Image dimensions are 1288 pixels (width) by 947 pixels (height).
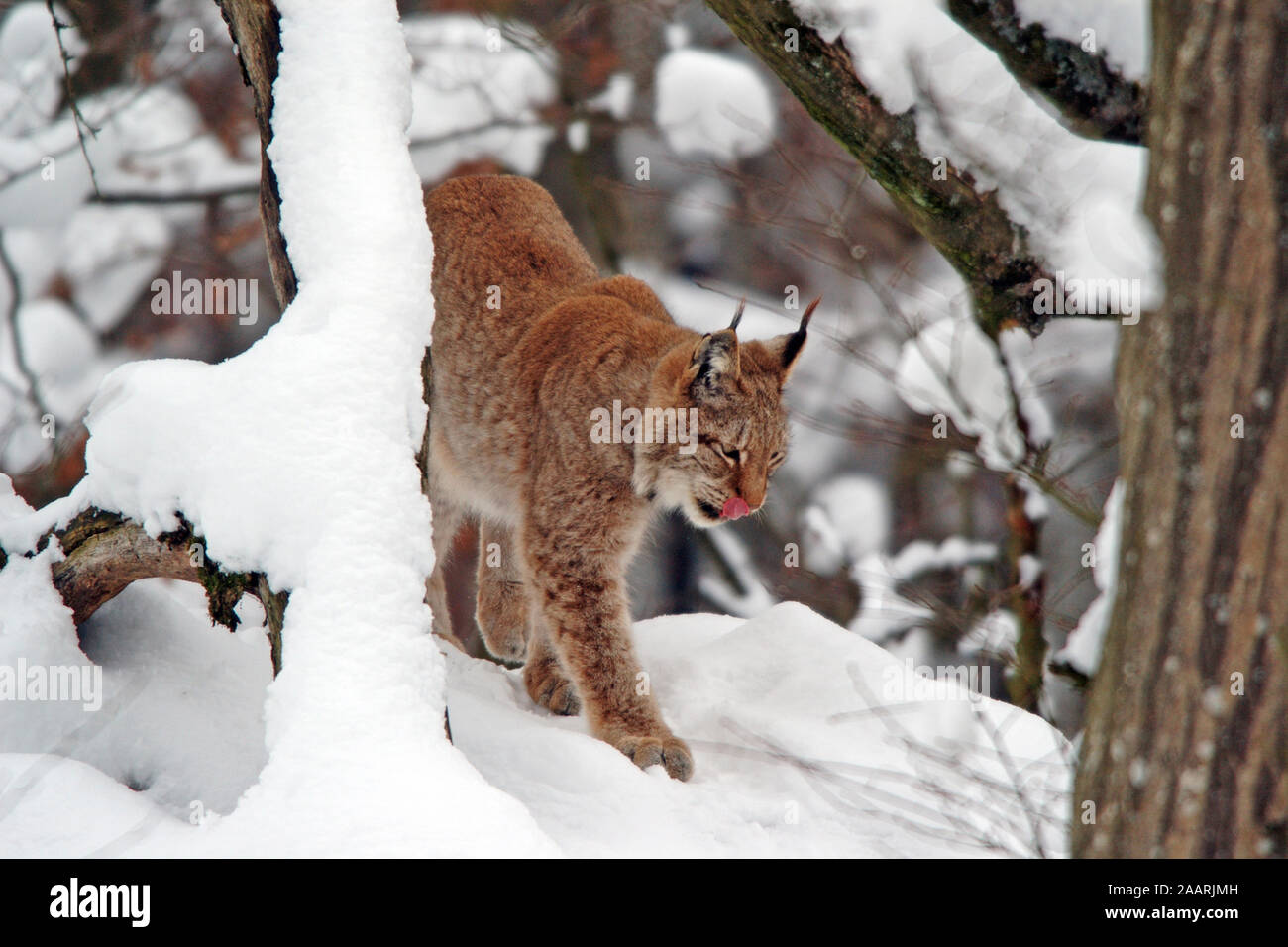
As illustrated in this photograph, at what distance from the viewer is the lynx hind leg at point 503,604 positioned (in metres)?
5.66

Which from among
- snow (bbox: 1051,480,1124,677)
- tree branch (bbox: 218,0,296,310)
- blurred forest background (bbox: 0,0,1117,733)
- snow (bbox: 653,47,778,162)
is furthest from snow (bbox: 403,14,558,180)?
snow (bbox: 1051,480,1124,677)

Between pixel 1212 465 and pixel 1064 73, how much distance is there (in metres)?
2.10

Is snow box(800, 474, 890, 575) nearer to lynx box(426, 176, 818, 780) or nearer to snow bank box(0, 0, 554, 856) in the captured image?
lynx box(426, 176, 818, 780)

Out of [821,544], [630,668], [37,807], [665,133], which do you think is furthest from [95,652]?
[665,133]

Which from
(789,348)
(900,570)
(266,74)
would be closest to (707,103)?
(900,570)

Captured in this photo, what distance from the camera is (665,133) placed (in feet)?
29.8

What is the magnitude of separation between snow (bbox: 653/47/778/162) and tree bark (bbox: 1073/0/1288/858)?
599 cm

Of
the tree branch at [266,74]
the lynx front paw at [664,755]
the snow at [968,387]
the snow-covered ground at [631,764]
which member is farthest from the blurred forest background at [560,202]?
the tree branch at [266,74]

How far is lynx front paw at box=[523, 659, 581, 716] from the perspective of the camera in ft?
16.3

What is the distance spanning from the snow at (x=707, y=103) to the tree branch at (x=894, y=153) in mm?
4093

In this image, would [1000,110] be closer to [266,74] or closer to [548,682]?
[266,74]

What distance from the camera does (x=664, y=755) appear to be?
162 inches

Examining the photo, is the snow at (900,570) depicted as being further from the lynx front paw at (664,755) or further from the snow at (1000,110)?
the snow at (1000,110)

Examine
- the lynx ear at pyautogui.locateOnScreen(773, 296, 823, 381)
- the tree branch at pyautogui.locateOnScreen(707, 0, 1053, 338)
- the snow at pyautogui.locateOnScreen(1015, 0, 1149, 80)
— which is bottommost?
the lynx ear at pyautogui.locateOnScreen(773, 296, 823, 381)
